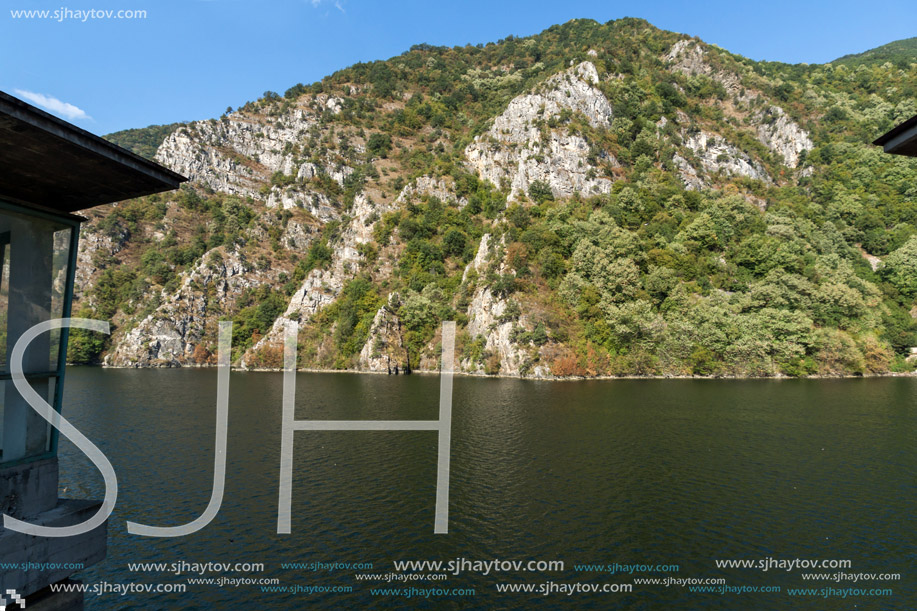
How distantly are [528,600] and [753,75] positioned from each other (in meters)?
190

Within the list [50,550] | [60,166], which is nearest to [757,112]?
[60,166]

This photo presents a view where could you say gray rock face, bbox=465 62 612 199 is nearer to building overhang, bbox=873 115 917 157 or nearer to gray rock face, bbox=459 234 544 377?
gray rock face, bbox=459 234 544 377

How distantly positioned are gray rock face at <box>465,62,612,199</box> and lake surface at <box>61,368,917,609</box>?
79784mm

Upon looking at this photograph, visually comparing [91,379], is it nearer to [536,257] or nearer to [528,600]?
[536,257]

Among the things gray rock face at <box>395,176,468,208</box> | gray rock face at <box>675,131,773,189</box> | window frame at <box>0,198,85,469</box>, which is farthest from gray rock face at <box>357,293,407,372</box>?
gray rock face at <box>675,131,773,189</box>

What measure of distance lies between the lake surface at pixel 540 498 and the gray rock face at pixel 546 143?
79.8 m

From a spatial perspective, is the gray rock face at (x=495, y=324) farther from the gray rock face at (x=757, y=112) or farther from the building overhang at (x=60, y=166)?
the gray rock face at (x=757, y=112)

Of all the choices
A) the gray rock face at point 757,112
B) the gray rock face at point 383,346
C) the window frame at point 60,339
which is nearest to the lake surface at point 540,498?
the window frame at point 60,339

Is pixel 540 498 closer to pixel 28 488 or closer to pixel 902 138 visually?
pixel 28 488

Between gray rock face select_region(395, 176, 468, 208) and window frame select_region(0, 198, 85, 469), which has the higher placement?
gray rock face select_region(395, 176, 468, 208)

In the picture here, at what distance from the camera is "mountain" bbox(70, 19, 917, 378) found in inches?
3036

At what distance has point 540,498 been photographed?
22.2m

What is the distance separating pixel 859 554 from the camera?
16.7 meters

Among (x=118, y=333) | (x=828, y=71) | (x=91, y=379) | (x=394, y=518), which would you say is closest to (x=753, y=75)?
(x=828, y=71)
